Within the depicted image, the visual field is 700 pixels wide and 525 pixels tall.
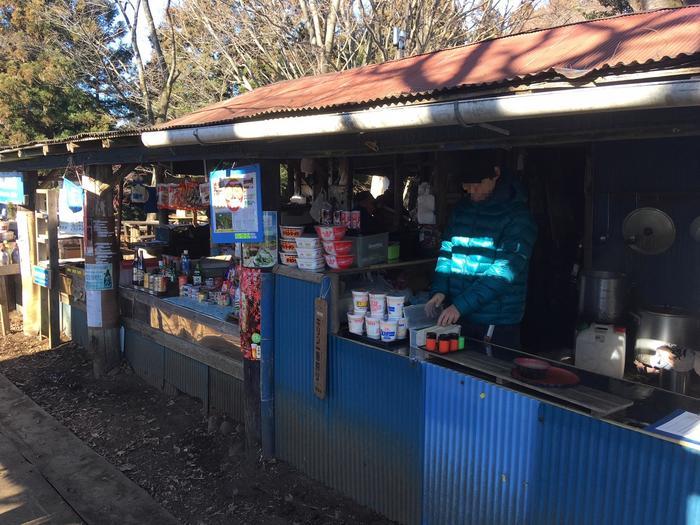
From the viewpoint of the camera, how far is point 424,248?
206 inches

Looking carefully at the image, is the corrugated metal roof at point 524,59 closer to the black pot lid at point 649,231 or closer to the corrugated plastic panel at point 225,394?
the black pot lid at point 649,231

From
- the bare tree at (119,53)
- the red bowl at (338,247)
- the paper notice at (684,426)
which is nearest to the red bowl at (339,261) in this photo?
the red bowl at (338,247)

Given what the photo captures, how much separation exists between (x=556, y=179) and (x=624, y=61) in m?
3.04

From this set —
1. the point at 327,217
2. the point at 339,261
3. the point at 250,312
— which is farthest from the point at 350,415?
the point at 327,217

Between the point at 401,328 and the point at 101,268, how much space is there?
15.8 feet

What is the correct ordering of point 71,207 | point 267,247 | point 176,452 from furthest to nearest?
point 71,207
point 176,452
point 267,247

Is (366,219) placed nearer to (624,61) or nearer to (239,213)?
(239,213)

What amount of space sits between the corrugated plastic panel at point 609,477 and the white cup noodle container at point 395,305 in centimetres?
132

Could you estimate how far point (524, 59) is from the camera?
10.4 ft

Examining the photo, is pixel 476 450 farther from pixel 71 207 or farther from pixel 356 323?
pixel 71 207

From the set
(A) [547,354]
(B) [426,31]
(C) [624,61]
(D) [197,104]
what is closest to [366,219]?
(A) [547,354]

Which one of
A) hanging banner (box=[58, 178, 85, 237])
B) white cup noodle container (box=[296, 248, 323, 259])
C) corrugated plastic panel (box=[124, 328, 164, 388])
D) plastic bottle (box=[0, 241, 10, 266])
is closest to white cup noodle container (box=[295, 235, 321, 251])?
white cup noodle container (box=[296, 248, 323, 259])

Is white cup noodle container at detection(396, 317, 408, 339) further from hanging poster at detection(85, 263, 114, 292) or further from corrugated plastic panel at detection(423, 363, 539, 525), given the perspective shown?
hanging poster at detection(85, 263, 114, 292)

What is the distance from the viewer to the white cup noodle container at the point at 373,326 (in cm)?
391
